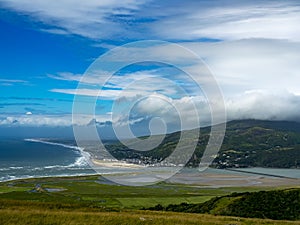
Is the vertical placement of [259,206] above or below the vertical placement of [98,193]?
above

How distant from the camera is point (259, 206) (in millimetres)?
42969

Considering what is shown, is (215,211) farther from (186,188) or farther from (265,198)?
(186,188)

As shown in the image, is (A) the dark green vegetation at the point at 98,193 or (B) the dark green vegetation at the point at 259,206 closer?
(B) the dark green vegetation at the point at 259,206

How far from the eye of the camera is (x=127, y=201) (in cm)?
8875

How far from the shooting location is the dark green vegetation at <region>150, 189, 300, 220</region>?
131ft

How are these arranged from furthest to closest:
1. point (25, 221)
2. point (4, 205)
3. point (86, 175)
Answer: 1. point (86, 175)
2. point (4, 205)
3. point (25, 221)

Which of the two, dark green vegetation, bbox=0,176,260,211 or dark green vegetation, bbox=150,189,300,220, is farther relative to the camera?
dark green vegetation, bbox=0,176,260,211

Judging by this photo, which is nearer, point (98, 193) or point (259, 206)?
point (259, 206)

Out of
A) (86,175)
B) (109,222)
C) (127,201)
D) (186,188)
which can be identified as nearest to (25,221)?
(109,222)

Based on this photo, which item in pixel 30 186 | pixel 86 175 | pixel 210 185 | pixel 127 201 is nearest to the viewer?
pixel 127 201

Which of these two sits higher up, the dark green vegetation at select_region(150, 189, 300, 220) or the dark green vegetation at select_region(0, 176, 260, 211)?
the dark green vegetation at select_region(150, 189, 300, 220)

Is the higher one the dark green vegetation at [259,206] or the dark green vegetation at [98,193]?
the dark green vegetation at [259,206]

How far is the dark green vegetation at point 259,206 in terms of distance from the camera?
39.9 metres

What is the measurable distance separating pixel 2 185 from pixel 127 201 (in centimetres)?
3991
